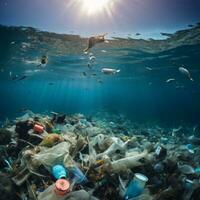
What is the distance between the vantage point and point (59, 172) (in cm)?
470

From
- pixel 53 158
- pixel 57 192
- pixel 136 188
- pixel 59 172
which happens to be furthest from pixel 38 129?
pixel 136 188

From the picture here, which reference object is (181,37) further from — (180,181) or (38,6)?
(180,181)

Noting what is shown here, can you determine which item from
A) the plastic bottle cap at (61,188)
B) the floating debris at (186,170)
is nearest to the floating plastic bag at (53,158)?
the plastic bottle cap at (61,188)

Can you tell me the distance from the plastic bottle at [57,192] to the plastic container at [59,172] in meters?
0.34

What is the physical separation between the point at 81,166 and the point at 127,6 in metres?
12.5

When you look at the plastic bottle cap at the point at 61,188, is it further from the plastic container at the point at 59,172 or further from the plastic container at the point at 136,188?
the plastic container at the point at 136,188

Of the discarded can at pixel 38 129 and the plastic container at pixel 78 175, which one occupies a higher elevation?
the discarded can at pixel 38 129

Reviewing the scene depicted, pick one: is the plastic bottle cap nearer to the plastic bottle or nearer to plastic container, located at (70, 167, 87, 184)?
the plastic bottle

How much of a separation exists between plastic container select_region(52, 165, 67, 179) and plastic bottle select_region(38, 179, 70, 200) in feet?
1.13

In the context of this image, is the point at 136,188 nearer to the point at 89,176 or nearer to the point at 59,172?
the point at 89,176

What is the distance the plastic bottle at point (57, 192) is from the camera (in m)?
4.09

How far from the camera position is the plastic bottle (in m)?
4.09

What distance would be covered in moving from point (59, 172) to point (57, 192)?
1.94 ft

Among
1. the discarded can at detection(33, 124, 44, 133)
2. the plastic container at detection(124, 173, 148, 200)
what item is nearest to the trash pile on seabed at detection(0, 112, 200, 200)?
the plastic container at detection(124, 173, 148, 200)
